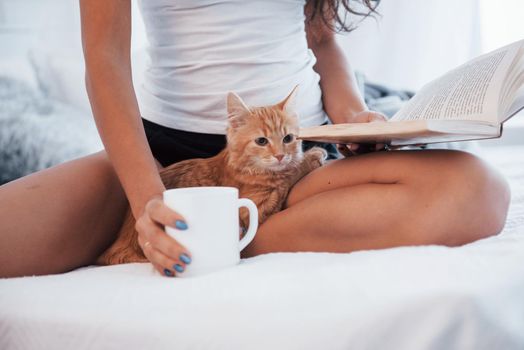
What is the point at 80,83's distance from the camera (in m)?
1.83

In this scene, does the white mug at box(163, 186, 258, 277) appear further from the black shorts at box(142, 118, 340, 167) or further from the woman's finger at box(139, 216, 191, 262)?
the black shorts at box(142, 118, 340, 167)

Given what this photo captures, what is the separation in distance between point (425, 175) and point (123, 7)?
2.04 feet

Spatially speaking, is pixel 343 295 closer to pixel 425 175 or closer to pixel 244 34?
pixel 425 175

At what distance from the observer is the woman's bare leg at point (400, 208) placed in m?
0.78

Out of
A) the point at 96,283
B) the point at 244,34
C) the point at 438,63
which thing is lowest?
the point at 438,63

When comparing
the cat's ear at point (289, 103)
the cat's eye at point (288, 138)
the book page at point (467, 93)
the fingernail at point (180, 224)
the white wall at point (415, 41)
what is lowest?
the white wall at point (415, 41)

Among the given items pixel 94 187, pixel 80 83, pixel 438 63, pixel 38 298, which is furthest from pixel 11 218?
pixel 438 63

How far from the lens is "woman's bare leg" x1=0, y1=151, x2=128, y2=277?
0.87 m

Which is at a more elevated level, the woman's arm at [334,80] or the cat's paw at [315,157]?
the woman's arm at [334,80]

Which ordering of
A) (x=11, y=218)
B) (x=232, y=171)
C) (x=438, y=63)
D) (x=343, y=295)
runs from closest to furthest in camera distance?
(x=343, y=295) → (x=11, y=218) → (x=232, y=171) → (x=438, y=63)

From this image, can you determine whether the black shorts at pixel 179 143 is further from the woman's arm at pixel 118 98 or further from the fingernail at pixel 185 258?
the fingernail at pixel 185 258

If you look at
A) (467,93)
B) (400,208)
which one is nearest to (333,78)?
(467,93)

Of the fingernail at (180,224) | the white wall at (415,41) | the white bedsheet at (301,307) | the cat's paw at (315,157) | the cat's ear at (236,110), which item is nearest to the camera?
the white bedsheet at (301,307)

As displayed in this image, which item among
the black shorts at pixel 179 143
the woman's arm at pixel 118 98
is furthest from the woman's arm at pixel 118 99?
the black shorts at pixel 179 143
